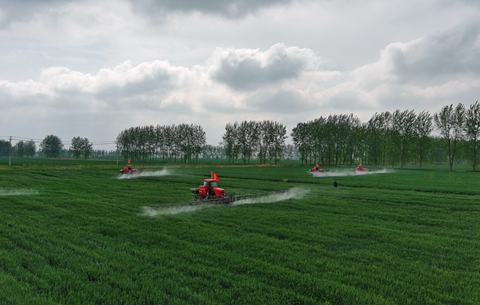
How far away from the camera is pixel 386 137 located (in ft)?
363

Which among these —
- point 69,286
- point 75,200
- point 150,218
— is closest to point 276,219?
point 150,218

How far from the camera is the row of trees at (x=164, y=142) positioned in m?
140

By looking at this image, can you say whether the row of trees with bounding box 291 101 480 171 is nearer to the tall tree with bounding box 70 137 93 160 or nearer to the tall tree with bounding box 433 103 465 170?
the tall tree with bounding box 433 103 465 170

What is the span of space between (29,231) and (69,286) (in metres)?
6.75

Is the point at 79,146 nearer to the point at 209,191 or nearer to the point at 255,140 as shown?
the point at 255,140

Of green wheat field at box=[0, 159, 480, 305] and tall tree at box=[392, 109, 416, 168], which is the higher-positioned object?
tall tree at box=[392, 109, 416, 168]

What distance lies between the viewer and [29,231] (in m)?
A: 12.7

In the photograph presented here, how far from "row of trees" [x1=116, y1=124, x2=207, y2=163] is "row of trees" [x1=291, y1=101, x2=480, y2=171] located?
144 feet

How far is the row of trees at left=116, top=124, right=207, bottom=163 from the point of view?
140 meters

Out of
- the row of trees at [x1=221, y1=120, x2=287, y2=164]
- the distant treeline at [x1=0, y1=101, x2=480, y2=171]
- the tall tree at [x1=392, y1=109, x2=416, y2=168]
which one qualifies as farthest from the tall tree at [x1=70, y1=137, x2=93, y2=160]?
the tall tree at [x1=392, y1=109, x2=416, y2=168]

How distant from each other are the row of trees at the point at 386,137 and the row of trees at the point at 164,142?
43811mm

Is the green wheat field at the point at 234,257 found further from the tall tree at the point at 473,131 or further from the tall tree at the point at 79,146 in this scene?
the tall tree at the point at 79,146

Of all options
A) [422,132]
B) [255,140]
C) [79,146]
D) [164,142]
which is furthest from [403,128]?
[79,146]

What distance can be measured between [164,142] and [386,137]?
308ft
